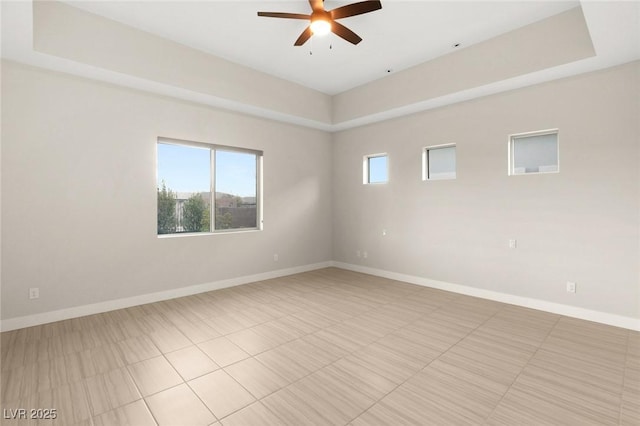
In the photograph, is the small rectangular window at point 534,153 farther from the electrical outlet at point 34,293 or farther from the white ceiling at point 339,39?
the electrical outlet at point 34,293

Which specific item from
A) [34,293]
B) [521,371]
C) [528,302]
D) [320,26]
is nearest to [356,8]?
[320,26]

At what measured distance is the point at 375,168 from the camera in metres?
5.93

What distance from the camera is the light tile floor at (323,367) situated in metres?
1.95

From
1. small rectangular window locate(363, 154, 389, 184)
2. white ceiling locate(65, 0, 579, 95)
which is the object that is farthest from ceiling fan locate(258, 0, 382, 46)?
small rectangular window locate(363, 154, 389, 184)

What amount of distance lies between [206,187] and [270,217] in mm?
1250

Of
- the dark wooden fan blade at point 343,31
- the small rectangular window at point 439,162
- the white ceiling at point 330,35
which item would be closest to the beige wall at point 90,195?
the white ceiling at point 330,35

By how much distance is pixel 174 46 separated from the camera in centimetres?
386

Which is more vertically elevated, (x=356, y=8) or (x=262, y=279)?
(x=356, y=8)

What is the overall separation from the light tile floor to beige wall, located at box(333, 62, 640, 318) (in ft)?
1.88

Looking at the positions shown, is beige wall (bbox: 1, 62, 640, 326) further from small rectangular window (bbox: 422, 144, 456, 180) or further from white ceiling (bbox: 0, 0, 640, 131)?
white ceiling (bbox: 0, 0, 640, 131)

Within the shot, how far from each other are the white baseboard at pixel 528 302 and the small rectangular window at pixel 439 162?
5.73 feet

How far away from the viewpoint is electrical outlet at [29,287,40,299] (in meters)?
3.27

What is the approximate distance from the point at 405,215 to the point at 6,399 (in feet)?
16.6

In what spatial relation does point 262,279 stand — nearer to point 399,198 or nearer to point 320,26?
point 399,198
